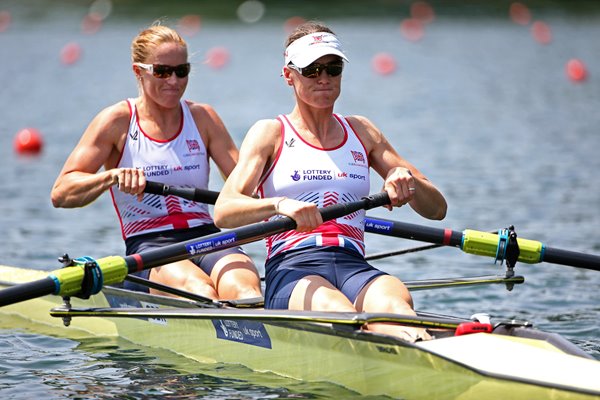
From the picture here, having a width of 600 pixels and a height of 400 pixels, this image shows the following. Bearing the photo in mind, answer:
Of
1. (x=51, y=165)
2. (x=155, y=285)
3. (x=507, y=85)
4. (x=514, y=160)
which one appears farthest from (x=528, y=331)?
(x=507, y=85)

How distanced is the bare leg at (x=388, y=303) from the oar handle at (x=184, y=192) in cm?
171

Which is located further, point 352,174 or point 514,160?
point 514,160

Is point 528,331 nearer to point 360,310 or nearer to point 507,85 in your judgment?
point 360,310

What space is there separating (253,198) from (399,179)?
0.82m

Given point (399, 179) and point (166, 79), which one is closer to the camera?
point (399, 179)

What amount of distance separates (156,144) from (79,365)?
1.58m

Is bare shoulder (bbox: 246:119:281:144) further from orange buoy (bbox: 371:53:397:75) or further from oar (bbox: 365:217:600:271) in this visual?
orange buoy (bbox: 371:53:397:75)

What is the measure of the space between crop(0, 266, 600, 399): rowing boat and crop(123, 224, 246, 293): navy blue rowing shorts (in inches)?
14.8

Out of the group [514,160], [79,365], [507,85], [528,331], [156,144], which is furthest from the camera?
[507,85]

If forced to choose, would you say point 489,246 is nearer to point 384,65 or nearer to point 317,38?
point 317,38

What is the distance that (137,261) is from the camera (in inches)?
237

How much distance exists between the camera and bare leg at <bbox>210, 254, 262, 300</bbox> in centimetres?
683

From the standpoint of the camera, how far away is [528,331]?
18.2 ft

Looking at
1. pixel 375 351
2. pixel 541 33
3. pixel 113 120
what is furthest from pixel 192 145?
pixel 541 33
